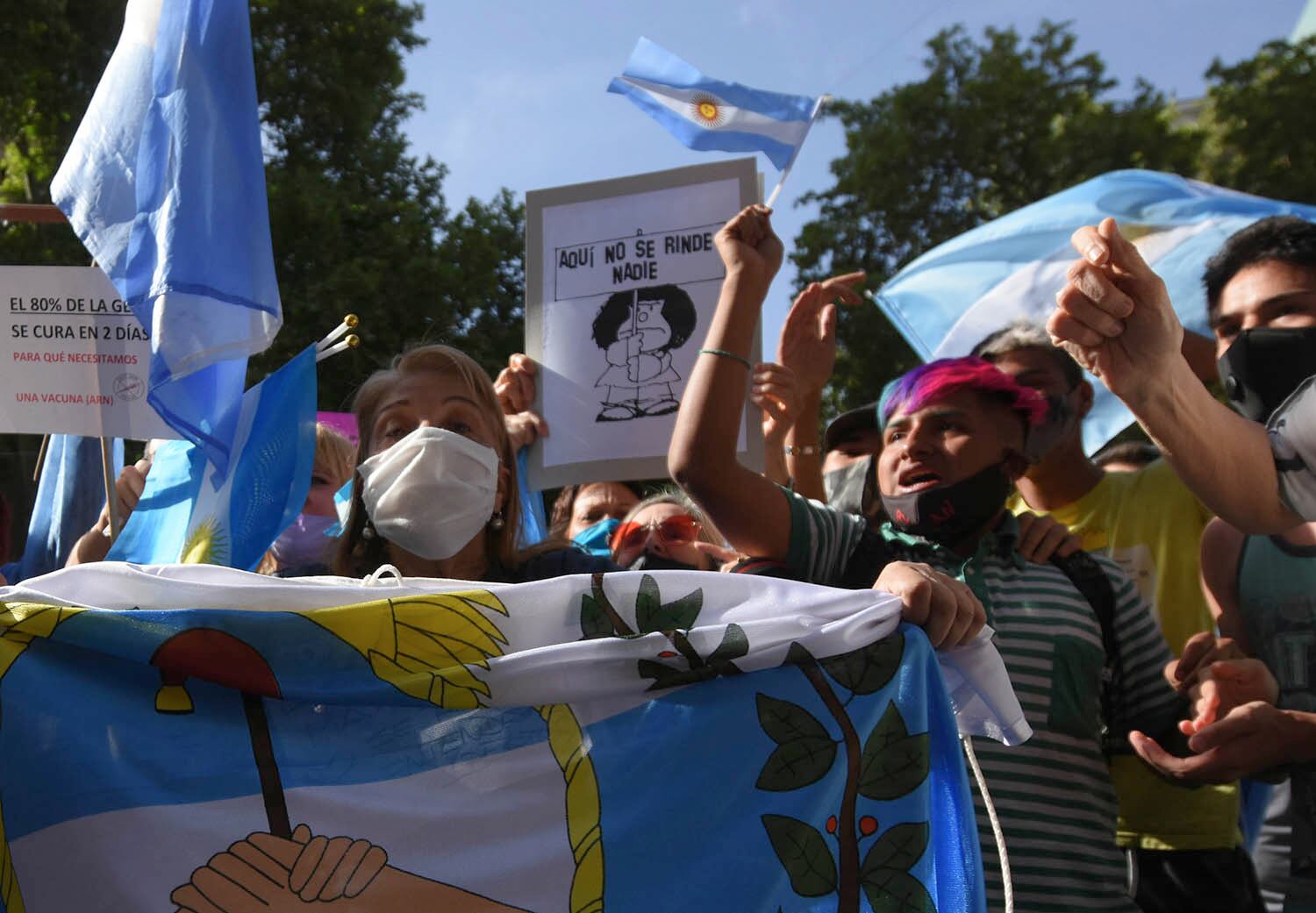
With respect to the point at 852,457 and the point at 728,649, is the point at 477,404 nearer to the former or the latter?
the point at 728,649

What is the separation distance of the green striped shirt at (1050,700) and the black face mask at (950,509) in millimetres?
44

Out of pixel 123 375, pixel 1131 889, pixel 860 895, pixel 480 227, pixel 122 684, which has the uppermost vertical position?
pixel 480 227

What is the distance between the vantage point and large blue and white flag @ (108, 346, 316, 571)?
10.0 feet

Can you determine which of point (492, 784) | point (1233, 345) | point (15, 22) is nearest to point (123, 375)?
point (492, 784)

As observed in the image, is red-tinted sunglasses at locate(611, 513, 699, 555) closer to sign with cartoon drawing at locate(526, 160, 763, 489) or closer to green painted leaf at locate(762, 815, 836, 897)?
sign with cartoon drawing at locate(526, 160, 763, 489)

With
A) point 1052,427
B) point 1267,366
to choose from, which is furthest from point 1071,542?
point 1052,427

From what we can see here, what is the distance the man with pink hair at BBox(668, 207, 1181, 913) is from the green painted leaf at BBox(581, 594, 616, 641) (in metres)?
0.67

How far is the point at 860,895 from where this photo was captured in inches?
71.5

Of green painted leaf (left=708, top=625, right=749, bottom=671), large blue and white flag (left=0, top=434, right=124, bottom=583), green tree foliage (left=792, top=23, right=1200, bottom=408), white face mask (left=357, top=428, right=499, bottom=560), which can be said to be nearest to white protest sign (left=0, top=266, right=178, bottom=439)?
large blue and white flag (left=0, top=434, right=124, bottom=583)

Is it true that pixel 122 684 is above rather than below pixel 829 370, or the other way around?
below

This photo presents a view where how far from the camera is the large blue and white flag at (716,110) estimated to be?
157 inches

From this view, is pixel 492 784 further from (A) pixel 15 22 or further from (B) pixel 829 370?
(A) pixel 15 22

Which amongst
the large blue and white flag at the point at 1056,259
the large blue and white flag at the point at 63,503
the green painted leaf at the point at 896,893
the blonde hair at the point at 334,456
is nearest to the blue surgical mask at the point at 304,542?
the blonde hair at the point at 334,456

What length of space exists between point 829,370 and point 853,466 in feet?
1.80
